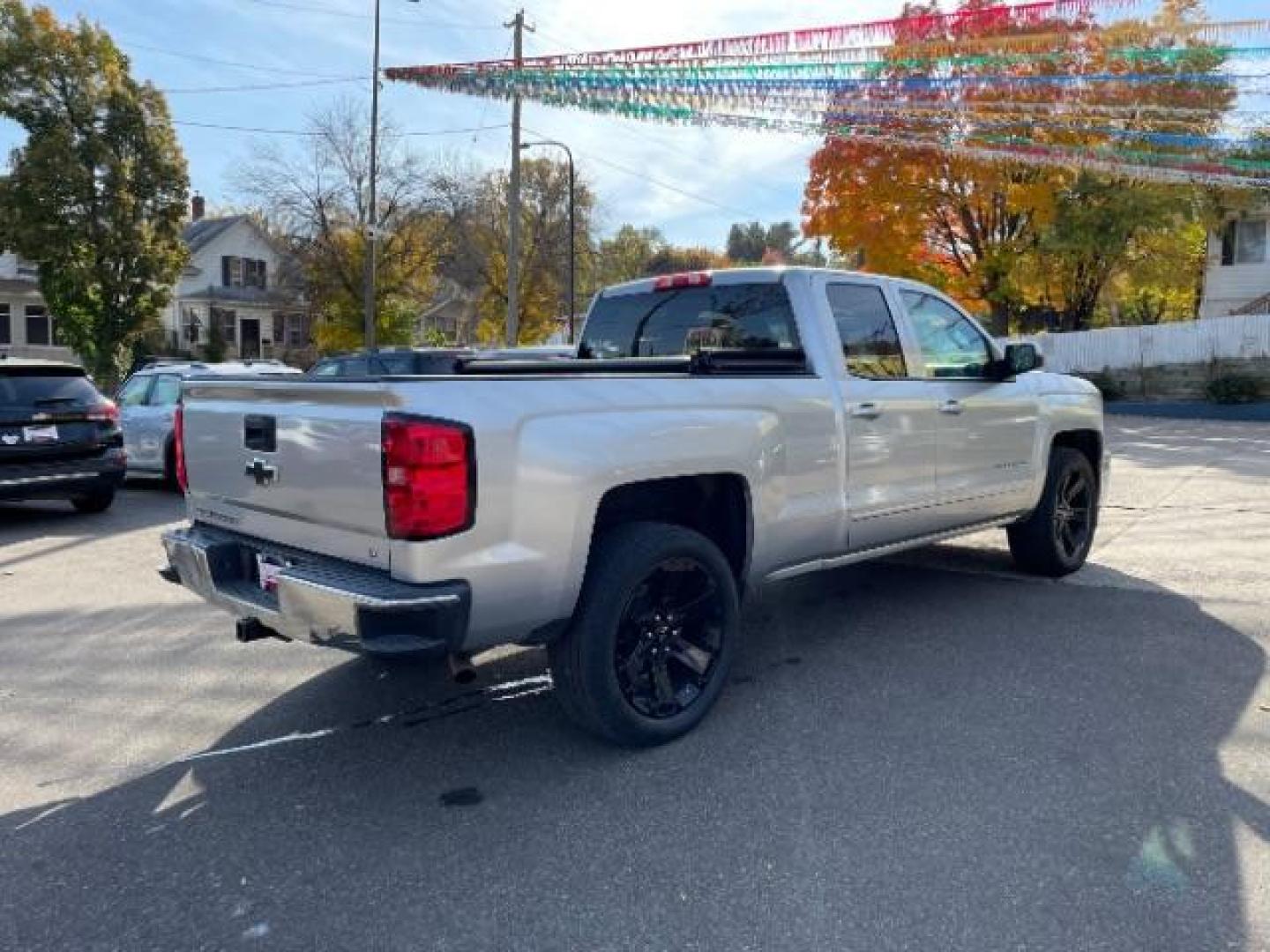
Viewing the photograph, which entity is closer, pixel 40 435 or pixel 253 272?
pixel 40 435

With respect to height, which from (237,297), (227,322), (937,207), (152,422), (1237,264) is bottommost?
(152,422)

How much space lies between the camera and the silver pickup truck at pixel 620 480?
3.09 meters

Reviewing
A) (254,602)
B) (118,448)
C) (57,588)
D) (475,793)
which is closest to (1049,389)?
(475,793)

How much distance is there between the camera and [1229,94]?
68.2ft

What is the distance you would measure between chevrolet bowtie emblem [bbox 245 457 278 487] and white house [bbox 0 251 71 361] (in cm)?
3603

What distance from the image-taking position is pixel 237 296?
41719 millimetres

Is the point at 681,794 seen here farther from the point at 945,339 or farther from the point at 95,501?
the point at 95,501

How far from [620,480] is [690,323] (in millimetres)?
1783

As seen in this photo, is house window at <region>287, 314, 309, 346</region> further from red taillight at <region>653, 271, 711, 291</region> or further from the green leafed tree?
red taillight at <region>653, 271, 711, 291</region>

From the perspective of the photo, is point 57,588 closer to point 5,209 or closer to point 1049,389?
point 1049,389

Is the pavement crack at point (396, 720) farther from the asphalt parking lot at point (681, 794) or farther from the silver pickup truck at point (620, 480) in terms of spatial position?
the silver pickup truck at point (620, 480)

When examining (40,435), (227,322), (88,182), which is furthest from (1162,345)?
(227,322)

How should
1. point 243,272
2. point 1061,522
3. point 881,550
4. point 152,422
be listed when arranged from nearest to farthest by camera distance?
1. point 881,550
2. point 1061,522
3. point 152,422
4. point 243,272

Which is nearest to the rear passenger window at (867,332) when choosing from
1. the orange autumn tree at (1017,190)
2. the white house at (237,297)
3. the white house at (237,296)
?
the orange autumn tree at (1017,190)
